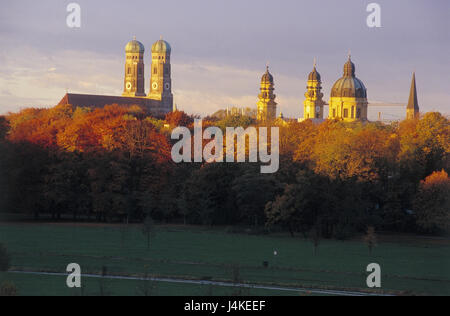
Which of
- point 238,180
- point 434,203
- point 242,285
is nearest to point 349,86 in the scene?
point 238,180

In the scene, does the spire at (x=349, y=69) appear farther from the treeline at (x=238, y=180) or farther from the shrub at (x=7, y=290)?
the shrub at (x=7, y=290)

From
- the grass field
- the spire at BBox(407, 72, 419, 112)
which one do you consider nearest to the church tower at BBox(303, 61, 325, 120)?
the spire at BBox(407, 72, 419, 112)

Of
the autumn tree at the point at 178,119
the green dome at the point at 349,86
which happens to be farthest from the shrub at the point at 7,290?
the green dome at the point at 349,86

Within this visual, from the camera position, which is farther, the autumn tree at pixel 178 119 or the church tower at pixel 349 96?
the church tower at pixel 349 96

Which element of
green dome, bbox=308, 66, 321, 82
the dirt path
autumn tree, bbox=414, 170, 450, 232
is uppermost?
green dome, bbox=308, 66, 321, 82

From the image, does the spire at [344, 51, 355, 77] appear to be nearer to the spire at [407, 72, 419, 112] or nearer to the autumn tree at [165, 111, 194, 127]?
the spire at [407, 72, 419, 112]
